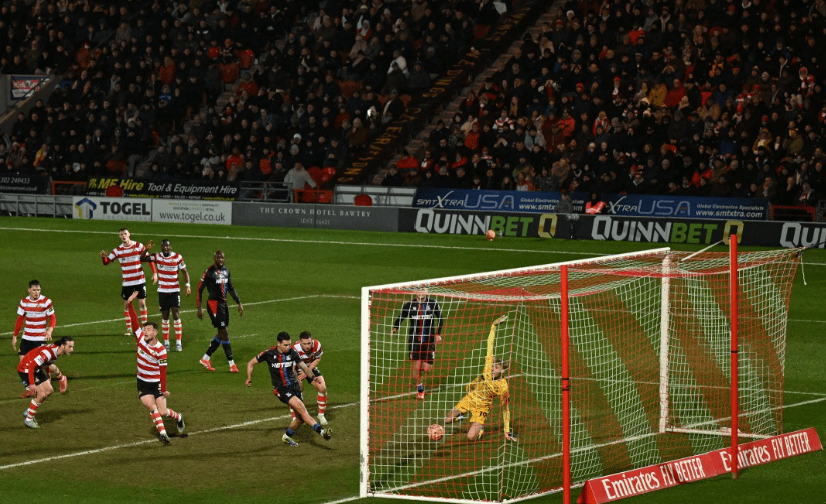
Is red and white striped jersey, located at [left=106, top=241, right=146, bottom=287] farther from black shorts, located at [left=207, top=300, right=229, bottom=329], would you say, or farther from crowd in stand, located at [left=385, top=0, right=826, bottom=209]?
crowd in stand, located at [left=385, top=0, right=826, bottom=209]

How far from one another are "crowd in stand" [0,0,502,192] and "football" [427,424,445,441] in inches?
1037

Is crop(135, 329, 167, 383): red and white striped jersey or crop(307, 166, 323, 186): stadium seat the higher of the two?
crop(307, 166, 323, 186): stadium seat

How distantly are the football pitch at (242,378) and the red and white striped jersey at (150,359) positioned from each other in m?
0.86

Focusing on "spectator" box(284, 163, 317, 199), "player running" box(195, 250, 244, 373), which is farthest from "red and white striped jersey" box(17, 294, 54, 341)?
"spectator" box(284, 163, 317, 199)

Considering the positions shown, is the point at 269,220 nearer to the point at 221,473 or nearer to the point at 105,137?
the point at 105,137

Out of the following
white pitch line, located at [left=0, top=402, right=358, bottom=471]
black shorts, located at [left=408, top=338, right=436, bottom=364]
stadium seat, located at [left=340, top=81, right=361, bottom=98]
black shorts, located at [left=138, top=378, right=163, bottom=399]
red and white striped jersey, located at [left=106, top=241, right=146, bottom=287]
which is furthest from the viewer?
stadium seat, located at [left=340, top=81, right=361, bottom=98]

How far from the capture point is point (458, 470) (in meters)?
14.5

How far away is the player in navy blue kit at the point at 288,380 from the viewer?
51.1ft

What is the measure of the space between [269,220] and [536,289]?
22.1 m

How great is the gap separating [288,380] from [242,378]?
15.1 ft

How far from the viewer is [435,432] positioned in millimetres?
15375

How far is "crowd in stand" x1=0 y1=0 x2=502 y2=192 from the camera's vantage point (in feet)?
140

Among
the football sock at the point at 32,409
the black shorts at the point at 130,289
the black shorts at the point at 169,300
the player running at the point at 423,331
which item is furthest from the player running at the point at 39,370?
the black shorts at the point at 130,289

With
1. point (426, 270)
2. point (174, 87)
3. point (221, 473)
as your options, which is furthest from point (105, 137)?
point (221, 473)
